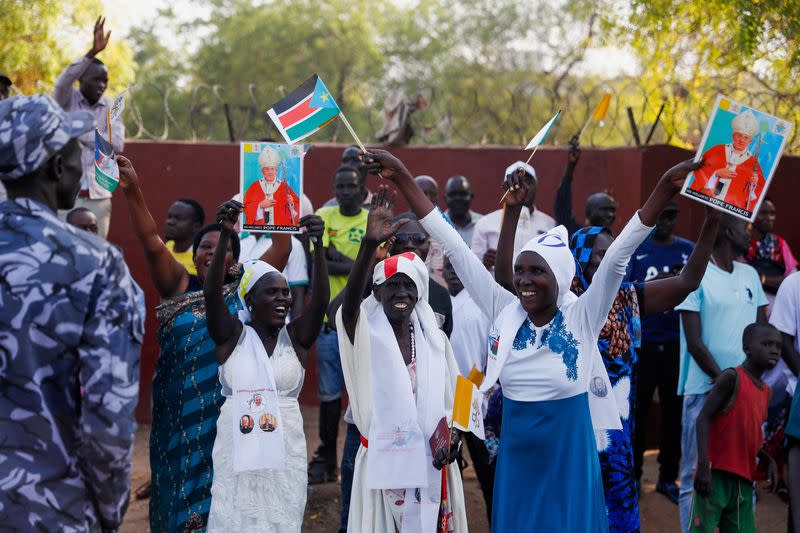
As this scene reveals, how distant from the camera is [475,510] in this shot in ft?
22.8

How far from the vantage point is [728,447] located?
554 cm

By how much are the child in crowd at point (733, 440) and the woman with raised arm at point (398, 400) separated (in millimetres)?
1536

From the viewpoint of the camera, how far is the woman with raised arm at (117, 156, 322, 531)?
15.8 feet

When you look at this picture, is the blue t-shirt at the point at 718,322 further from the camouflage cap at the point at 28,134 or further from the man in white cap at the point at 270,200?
the camouflage cap at the point at 28,134

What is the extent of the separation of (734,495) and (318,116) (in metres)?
3.17

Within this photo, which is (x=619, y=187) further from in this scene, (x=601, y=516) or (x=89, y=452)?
(x=89, y=452)

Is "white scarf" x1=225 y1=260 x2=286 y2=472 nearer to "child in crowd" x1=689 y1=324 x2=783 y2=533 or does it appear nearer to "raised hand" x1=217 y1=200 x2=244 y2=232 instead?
"raised hand" x1=217 y1=200 x2=244 y2=232

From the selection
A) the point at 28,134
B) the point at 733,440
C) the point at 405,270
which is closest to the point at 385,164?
the point at 405,270

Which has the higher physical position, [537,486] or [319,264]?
[319,264]

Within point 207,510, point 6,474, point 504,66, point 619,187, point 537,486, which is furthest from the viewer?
point 504,66

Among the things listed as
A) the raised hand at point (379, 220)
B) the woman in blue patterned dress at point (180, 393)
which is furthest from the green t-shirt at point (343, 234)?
the raised hand at point (379, 220)

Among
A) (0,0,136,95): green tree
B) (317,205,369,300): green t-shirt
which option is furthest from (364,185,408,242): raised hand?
(0,0,136,95): green tree

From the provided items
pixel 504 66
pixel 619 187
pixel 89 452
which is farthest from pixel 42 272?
pixel 504 66

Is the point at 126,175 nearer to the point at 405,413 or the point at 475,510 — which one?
the point at 405,413
